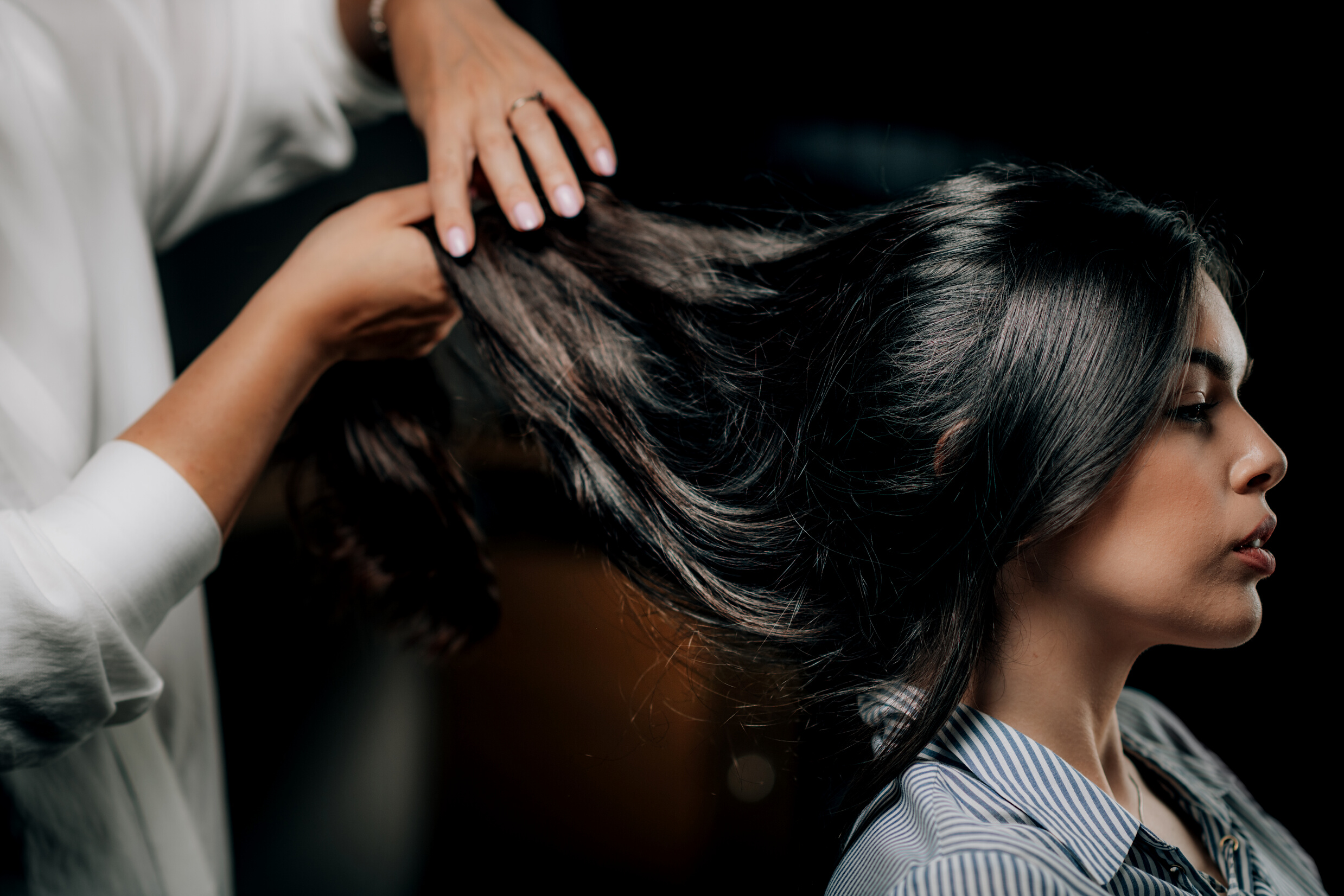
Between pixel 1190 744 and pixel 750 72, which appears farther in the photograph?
pixel 750 72

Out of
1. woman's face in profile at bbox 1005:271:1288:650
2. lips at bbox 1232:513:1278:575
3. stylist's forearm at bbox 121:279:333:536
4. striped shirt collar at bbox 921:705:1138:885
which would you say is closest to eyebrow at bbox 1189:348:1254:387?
woman's face in profile at bbox 1005:271:1288:650

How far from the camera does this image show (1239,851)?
2.06ft

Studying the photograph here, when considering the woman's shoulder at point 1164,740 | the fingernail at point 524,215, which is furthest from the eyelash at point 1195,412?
the fingernail at point 524,215

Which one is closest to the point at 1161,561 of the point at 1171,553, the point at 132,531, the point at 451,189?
the point at 1171,553

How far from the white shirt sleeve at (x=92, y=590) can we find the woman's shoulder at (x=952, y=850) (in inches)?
21.9

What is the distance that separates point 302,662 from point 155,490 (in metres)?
0.62

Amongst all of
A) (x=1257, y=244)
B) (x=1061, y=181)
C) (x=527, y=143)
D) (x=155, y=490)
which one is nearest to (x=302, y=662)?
(x=155, y=490)

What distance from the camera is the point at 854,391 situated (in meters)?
0.54

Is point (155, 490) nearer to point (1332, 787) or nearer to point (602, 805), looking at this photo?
point (602, 805)

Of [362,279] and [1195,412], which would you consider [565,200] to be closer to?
[362,279]

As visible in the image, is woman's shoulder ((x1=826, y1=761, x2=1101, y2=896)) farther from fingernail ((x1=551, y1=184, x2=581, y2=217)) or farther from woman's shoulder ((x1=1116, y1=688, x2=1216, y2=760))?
fingernail ((x1=551, y1=184, x2=581, y2=217))

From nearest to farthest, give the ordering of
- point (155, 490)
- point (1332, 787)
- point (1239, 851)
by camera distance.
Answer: point (155, 490), point (1239, 851), point (1332, 787)

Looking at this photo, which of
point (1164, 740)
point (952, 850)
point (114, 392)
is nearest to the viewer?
point (952, 850)

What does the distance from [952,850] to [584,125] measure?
2.10 ft
